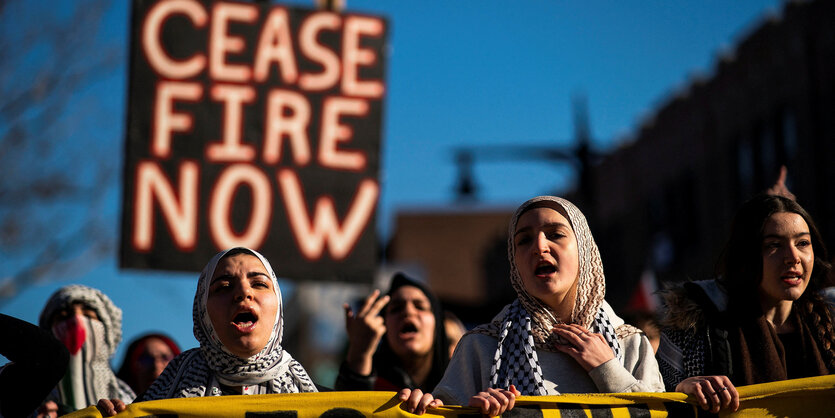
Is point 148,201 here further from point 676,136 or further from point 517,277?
point 676,136

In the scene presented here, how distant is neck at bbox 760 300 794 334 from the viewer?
→ 4418 mm

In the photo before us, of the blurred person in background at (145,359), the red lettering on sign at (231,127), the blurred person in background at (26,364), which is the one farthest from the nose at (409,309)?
the red lettering on sign at (231,127)

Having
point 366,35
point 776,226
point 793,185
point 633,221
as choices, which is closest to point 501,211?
point 633,221

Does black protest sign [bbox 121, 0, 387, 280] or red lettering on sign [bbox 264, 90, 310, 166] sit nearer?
black protest sign [bbox 121, 0, 387, 280]

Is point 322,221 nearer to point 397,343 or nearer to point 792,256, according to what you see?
point 397,343

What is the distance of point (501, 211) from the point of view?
189 ft

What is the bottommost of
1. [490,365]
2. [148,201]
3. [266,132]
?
[490,365]

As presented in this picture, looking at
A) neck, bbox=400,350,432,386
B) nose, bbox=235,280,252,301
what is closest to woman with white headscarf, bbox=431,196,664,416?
nose, bbox=235,280,252,301

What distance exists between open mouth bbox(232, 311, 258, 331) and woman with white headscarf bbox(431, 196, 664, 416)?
0.70m

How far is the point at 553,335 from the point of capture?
162 inches

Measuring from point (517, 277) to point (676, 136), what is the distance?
2585 cm

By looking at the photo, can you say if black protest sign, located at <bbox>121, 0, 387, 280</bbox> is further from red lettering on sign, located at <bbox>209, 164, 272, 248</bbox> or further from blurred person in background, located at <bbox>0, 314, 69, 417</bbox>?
blurred person in background, located at <bbox>0, 314, 69, 417</bbox>

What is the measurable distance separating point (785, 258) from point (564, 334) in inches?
38.3

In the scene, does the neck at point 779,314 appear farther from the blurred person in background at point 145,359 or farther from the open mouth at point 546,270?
the blurred person in background at point 145,359
